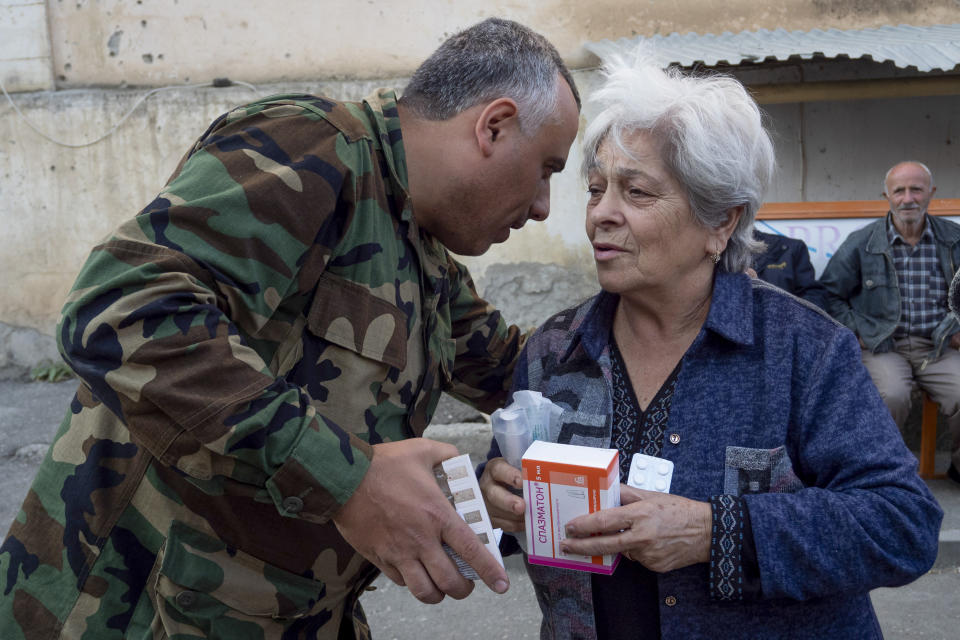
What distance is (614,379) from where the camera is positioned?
2.13 m

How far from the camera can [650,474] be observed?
1.87 meters

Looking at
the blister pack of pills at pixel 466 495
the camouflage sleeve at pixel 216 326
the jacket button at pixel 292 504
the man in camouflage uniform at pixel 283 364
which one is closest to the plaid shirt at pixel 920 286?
the man in camouflage uniform at pixel 283 364

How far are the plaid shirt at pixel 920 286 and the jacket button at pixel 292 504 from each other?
5.22 meters

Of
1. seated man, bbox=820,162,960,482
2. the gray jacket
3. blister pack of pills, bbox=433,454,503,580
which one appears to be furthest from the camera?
the gray jacket

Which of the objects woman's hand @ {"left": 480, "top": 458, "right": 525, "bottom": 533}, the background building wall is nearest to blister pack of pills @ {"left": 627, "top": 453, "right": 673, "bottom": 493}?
woman's hand @ {"left": 480, "top": 458, "right": 525, "bottom": 533}

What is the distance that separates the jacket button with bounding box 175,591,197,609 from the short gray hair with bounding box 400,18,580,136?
3.85 feet

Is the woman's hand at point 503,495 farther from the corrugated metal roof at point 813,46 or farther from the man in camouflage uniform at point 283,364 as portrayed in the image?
the corrugated metal roof at point 813,46

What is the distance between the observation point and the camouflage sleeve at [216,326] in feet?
4.49

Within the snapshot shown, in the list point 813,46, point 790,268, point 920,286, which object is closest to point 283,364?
point 790,268

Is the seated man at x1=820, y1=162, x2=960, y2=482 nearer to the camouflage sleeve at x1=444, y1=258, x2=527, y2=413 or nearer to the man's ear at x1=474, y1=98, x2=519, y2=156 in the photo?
the camouflage sleeve at x1=444, y1=258, x2=527, y2=413

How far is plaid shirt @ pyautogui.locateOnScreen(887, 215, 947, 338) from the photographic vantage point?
5.57 metres

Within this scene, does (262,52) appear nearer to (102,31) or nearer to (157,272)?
(102,31)

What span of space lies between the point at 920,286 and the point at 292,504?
5.36m

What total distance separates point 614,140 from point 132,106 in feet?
21.4
